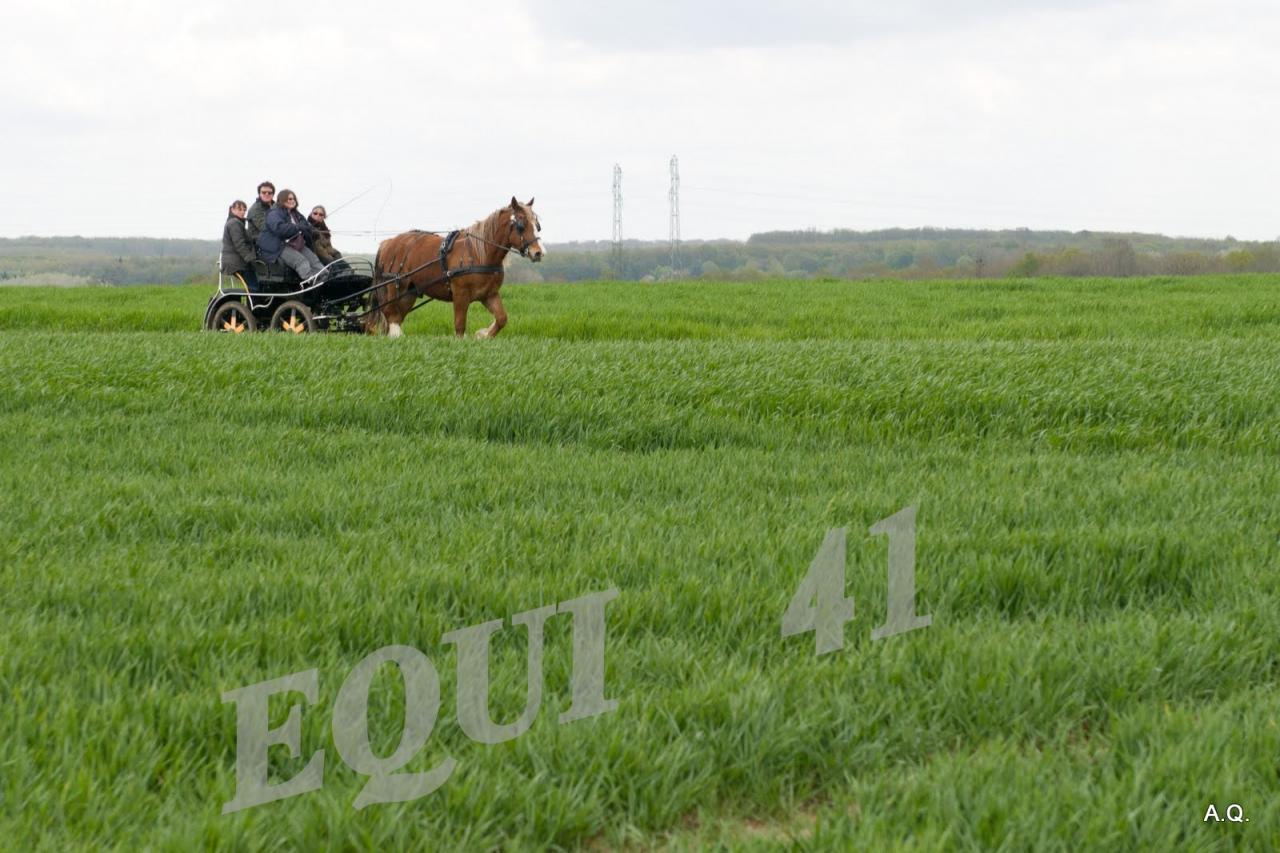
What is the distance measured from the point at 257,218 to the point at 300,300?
1147 millimetres

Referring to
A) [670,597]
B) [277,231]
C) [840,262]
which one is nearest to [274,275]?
[277,231]

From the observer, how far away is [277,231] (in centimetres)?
1448

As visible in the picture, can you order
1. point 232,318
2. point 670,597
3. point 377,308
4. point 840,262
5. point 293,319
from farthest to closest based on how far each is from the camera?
point 840,262, point 232,318, point 293,319, point 377,308, point 670,597

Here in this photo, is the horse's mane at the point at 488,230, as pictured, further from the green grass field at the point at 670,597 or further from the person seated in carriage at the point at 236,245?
the green grass field at the point at 670,597

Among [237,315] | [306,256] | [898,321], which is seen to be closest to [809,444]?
[306,256]

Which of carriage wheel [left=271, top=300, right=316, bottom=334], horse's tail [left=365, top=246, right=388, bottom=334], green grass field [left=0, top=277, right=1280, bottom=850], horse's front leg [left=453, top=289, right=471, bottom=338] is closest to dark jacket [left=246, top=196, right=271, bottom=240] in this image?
carriage wheel [left=271, top=300, right=316, bottom=334]

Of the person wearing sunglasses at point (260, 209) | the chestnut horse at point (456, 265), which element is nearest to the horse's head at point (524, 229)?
the chestnut horse at point (456, 265)

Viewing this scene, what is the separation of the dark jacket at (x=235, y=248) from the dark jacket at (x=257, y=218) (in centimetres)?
10

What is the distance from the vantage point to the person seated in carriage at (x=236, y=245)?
14.5m

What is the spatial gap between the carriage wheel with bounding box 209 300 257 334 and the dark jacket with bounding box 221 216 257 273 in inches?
33.3

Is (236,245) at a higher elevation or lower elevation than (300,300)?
higher

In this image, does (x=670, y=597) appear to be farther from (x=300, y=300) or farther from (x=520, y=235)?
(x=300, y=300)

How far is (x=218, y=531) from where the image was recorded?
523 centimetres

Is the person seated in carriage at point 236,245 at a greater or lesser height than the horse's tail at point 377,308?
greater
